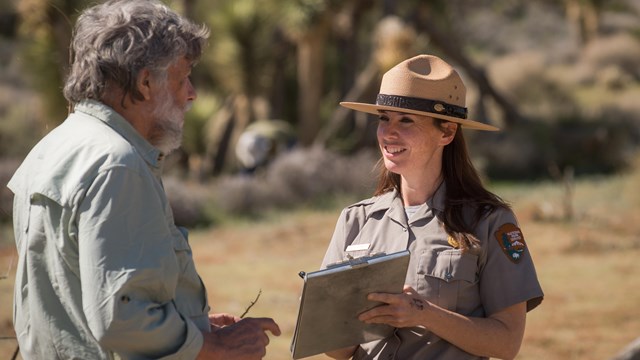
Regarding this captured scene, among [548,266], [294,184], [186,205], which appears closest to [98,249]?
[548,266]

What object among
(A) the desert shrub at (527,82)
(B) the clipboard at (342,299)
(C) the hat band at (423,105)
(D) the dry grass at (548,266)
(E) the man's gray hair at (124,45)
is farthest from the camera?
(A) the desert shrub at (527,82)

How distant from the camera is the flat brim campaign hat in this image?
3295mm

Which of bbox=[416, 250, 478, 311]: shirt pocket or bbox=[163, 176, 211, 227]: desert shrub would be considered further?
bbox=[163, 176, 211, 227]: desert shrub

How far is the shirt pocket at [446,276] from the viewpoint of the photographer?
312cm

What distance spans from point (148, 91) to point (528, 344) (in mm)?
6021

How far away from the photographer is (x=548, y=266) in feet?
36.1

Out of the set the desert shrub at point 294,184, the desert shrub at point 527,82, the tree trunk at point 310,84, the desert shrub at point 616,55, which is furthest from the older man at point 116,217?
the desert shrub at point 616,55

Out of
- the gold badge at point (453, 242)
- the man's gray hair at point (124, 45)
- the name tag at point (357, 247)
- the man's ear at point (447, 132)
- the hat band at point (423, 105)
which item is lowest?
the name tag at point (357, 247)

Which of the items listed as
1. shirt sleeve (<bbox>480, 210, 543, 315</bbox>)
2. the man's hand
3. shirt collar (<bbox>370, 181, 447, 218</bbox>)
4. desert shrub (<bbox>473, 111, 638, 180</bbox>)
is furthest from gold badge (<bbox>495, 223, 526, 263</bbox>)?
desert shrub (<bbox>473, 111, 638, 180</bbox>)

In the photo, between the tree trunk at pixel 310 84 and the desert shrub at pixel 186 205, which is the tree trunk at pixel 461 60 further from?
the desert shrub at pixel 186 205

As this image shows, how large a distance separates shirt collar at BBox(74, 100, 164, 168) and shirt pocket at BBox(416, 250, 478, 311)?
100 centimetres

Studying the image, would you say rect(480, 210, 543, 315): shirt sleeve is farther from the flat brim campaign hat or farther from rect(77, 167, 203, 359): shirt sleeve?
rect(77, 167, 203, 359): shirt sleeve

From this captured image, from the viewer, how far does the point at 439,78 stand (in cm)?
334

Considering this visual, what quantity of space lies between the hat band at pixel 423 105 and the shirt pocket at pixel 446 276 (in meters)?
0.47
